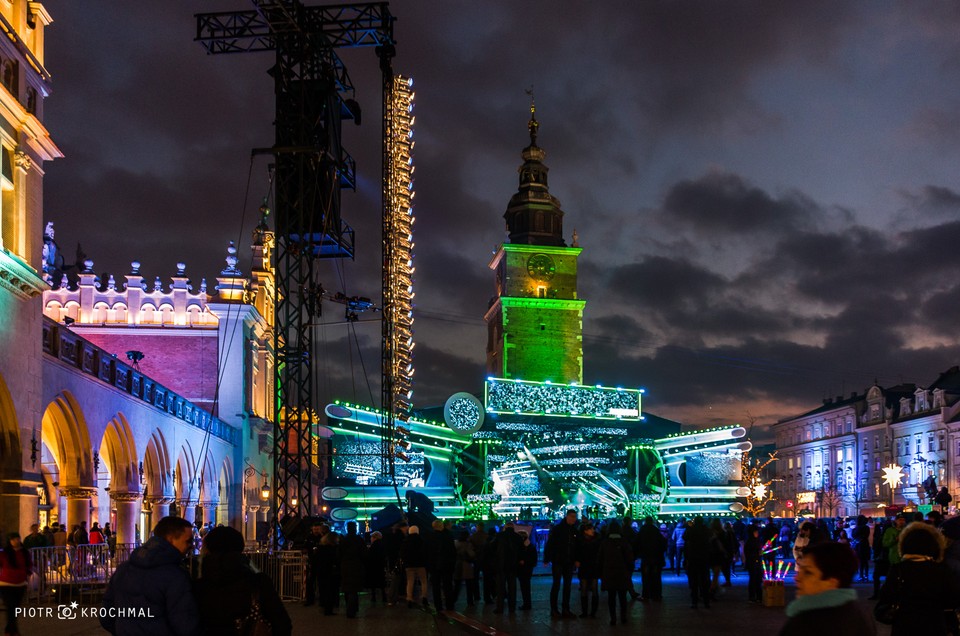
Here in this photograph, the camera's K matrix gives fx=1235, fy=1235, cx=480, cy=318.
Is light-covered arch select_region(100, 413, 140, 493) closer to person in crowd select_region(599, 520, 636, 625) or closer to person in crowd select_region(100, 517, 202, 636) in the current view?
person in crowd select_region(599, 520, 636, 625)

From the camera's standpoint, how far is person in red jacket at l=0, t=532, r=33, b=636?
13477mm

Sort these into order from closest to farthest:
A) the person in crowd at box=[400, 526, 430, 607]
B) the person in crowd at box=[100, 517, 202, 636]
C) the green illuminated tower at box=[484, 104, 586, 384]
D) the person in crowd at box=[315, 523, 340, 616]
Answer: the person in crowd at box=[100, 517, 202, 636] → the person in crowd at box=[315, 523, 340, 616] → the person in crowd at box=[400, 526, 430, 607] → the green illuminated tower at box=[484, 104, 586, 384]

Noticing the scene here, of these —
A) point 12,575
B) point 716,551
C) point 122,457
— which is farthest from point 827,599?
point 122,457

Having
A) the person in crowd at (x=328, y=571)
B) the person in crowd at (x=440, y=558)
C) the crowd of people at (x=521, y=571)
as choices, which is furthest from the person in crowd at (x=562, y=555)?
the person in crowd at (x=328, y=571)

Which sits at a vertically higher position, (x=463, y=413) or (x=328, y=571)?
(x=463, y=413)

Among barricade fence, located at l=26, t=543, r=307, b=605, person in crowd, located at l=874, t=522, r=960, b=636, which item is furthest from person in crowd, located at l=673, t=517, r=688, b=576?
person in crowd, located at l=874, t=522, r=960, b=636

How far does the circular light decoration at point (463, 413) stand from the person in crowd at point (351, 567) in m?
29.9

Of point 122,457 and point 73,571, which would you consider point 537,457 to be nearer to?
point 122,457

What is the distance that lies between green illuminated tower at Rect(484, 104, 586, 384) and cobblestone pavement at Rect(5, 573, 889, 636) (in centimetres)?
6448

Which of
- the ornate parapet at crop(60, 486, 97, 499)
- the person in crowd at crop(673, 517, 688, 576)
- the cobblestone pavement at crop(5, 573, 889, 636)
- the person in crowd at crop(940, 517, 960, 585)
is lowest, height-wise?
the person in crowd at crop(673, 517, 688, 576)

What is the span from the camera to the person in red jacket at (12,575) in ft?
44.2

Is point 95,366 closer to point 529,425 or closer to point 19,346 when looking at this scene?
point 19,346

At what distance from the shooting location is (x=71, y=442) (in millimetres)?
28656

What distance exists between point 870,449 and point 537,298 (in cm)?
3614
